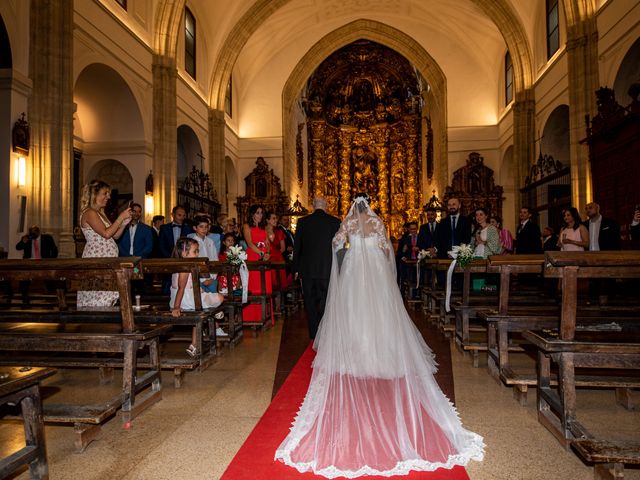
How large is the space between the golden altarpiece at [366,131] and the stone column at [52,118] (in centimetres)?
1802

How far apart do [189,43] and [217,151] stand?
4050mm

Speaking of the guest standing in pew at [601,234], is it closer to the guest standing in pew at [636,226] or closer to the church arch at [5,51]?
the guest standing in pew at [636,226]

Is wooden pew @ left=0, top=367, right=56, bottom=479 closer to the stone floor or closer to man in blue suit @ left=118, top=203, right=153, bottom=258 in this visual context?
the stone floor

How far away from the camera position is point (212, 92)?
19.2 metres

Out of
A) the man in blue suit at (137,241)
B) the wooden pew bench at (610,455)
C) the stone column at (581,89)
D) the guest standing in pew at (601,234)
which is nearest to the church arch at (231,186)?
the stone column at (581,89)

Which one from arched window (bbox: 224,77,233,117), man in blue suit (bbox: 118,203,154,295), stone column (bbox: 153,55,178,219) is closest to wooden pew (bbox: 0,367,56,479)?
man in blue suit (bbox: 118,203,154,295)

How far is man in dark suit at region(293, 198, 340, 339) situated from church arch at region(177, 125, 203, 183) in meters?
12.4

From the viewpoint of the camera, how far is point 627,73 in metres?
11.6

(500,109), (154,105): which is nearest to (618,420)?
(154,105)

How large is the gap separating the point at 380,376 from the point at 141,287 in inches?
214

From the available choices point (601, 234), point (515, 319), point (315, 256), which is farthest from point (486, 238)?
point (515, 319)

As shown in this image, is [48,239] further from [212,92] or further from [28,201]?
[212,92]

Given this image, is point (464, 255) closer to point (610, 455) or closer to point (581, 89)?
point (610, 455)

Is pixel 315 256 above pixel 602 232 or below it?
below
